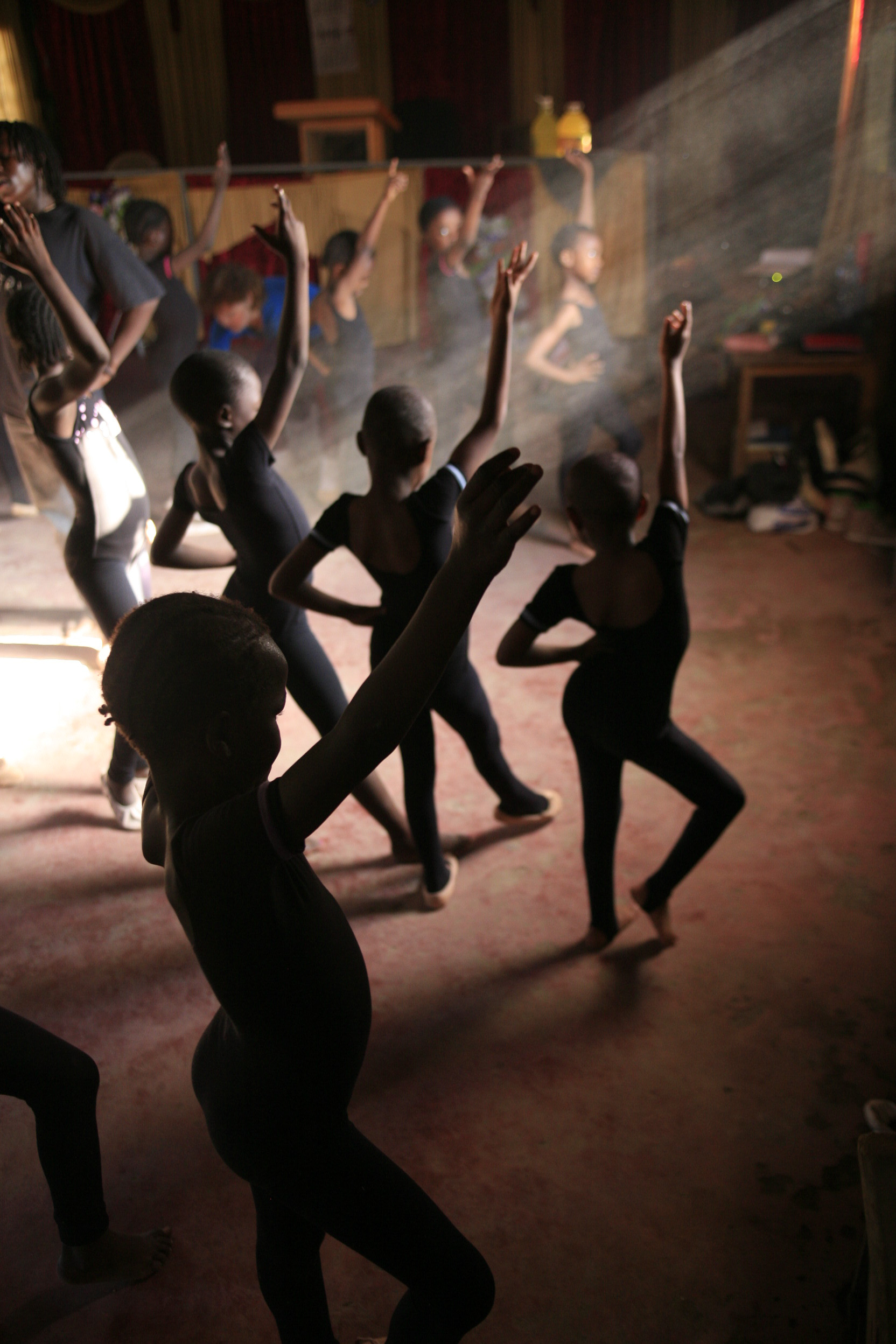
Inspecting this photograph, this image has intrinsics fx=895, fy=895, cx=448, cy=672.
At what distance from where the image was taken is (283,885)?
93 cm

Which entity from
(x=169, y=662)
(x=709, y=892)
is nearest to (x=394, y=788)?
(x=709, y=892)

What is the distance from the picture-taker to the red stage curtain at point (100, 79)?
28.2 feet

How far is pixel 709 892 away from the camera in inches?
87.0

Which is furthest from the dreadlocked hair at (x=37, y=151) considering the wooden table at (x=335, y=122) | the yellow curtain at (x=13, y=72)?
the yellow curtain at (x=13, y=72)

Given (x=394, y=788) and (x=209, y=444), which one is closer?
(x=209, y=444)

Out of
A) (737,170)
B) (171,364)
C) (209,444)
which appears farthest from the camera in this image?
(737,170)

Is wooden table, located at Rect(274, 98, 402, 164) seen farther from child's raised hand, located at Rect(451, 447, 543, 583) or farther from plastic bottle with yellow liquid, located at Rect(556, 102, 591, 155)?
child's raised hand, located at Rect(451, 447, 543, 583)

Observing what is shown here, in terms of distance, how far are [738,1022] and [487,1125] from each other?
1.85ft

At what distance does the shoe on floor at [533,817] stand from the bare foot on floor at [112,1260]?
1.31 meters

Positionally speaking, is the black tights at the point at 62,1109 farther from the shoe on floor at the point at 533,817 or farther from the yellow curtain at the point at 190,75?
the yellow curtain at the point at 190,75

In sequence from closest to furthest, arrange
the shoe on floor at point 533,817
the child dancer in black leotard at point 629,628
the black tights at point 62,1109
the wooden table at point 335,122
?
the black tights at point 62,1109 → the child dancer in black leotard at point 629,628 → the shoe on floor at point 533,817 → the wooden table at point 335,122

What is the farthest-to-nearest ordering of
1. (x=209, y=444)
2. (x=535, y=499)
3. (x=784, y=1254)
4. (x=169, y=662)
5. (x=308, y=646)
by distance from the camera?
(x=535, y=499) → (x=308, y=646) → (x=209, y=444) → (x=784, y=1254) → (x=169, y=662)

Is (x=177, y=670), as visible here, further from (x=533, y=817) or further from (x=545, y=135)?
(x=545, y=135)

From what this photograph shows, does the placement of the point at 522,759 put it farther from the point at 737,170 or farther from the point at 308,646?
the point at 737,170
